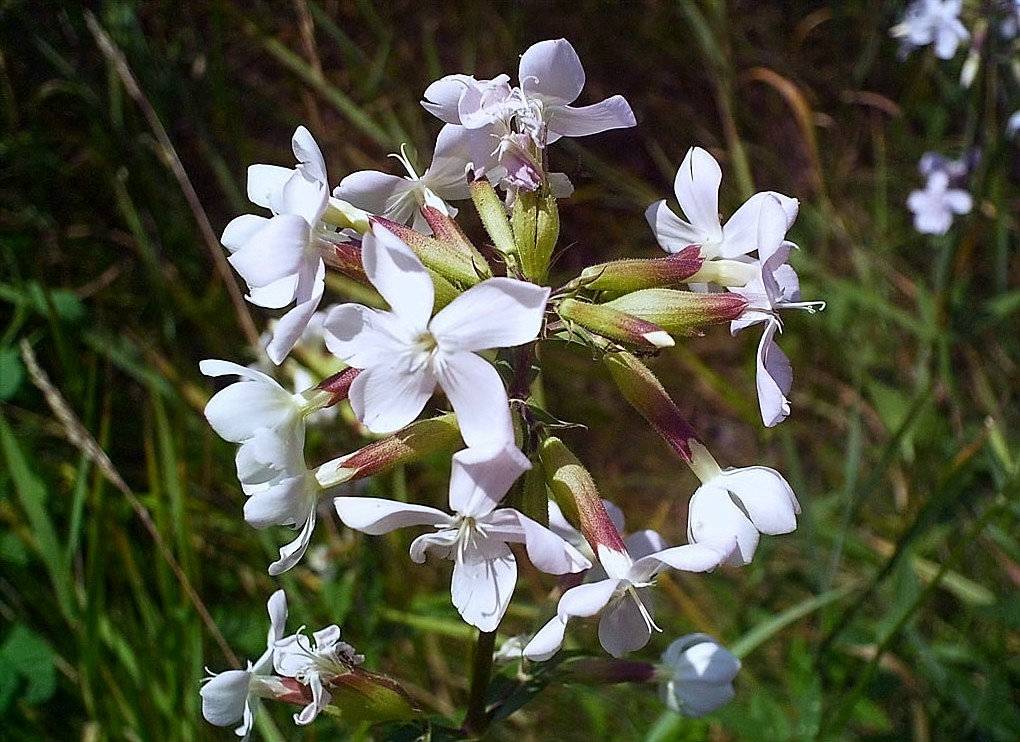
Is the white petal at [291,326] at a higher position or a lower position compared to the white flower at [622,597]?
higher

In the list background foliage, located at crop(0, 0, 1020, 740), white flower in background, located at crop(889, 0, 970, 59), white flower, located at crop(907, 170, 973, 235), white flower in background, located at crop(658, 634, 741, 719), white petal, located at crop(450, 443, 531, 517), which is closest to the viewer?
white petal, located at crop(450, 443, 531, 517)

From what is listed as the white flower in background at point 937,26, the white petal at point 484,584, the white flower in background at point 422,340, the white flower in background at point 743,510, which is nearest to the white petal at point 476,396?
the white flower in background at point 422,340

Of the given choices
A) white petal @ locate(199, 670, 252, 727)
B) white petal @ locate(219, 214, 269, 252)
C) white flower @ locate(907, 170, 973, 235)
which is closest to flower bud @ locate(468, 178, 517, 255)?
white petal @ locate(219, 214, 269, 252)

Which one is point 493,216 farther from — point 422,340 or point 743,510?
point 743,510

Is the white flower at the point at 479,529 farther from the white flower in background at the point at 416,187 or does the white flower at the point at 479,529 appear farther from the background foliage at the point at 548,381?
the background foliage at the point at 548,381

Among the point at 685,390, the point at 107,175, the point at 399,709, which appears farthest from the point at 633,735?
the point at 107,175

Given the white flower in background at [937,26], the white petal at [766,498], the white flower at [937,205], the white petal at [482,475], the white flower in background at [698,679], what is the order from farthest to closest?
the white flower at [937,205] < the white flower in background at [937,26] < the white flower in background at [698,679] < the white petal at [766,498] < the white petal at [482,475]

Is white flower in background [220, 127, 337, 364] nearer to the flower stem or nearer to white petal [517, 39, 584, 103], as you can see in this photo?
white petal [517, 39, 584, 103]
